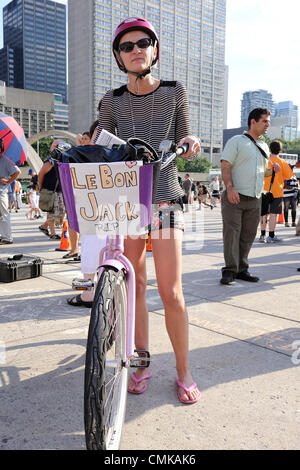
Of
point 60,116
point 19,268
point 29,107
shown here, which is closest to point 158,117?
point 19,268

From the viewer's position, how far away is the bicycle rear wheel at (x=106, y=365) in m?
1.70

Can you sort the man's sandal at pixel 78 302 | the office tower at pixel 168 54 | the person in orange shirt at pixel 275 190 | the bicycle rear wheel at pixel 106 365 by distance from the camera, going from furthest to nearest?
the office tower at pixel 168 54, the person in orange shirt at pixel 275 190, the man's sandal at pixel 78 302, the bicycle rear wheel at pixel 106 365

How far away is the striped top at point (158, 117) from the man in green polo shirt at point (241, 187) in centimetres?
291

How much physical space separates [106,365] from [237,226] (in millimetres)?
3854

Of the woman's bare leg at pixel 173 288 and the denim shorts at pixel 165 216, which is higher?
the denim shorts at pixel 165 216

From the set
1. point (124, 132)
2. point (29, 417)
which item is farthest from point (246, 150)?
point (29, 417)

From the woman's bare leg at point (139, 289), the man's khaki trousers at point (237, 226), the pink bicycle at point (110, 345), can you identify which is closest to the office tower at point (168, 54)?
the man's khaki trousers at point (237, 226)

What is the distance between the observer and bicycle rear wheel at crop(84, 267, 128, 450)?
170cm

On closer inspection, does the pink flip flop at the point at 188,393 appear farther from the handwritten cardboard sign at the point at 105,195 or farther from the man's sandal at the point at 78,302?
the man's sandal at the point at 78,302

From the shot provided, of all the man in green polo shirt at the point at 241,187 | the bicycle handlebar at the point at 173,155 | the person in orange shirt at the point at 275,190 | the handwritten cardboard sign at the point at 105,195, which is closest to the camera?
the handwritten cardboard sign at the point at 105,195

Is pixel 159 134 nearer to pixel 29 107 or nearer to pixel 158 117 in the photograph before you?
pixel 158 117

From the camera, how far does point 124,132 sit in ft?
8.41

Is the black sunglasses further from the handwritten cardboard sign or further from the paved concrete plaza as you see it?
the paved concrete plaza

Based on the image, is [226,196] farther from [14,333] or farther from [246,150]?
[14,333]
